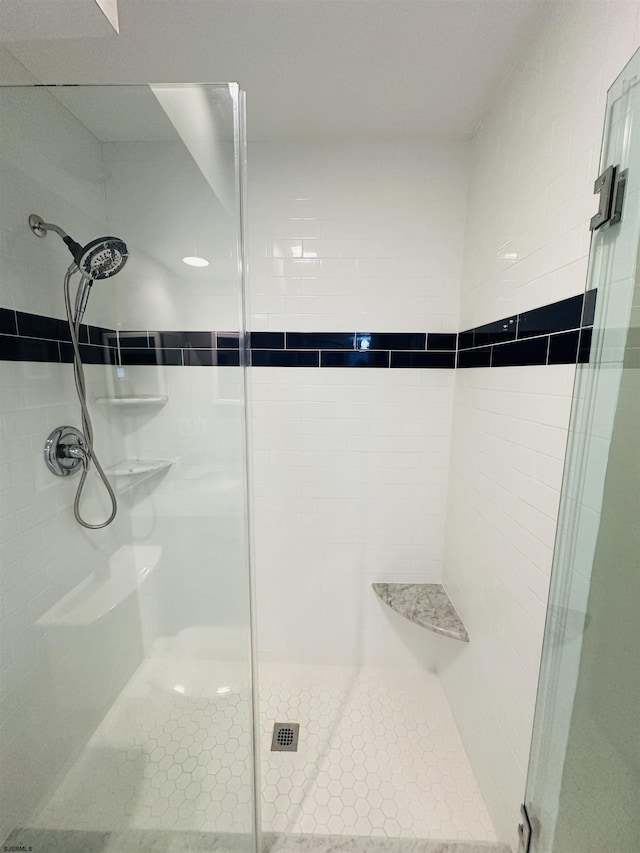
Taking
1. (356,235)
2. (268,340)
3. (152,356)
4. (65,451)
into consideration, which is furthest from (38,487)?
(356,235)

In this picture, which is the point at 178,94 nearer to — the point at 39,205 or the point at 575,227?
the point at 39,205

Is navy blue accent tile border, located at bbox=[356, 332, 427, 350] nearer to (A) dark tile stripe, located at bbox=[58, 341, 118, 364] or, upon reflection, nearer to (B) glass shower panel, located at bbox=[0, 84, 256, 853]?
(B) glass shower panel, located at bbox=[0, 84, 256, 853]

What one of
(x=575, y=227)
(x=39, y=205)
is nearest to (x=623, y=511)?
(x=575, y=227)

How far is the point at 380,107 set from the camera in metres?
1.25

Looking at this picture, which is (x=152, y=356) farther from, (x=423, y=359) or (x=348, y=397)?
(x=423, y=359)

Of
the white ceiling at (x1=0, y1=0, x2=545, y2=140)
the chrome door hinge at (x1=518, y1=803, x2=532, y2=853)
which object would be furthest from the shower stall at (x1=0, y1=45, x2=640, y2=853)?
the white ceiling at (x1=0, y1=0, x2=545, y2=140)

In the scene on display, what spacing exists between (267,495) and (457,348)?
1.16 meters

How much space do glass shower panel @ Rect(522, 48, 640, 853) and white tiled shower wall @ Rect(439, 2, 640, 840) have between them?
6 centimetres

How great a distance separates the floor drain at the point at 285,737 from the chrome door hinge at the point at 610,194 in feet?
6.49

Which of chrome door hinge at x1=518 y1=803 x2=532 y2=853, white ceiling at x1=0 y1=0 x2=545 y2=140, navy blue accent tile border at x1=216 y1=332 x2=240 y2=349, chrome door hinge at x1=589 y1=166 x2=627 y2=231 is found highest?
white ceiling at x1=0 y1=0 x2=545 y2=140

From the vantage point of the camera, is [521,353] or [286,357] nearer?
[521,353]

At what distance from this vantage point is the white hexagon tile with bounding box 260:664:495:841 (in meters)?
1.10

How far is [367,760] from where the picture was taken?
4.20 ft

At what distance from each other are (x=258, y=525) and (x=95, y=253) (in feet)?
4.32
